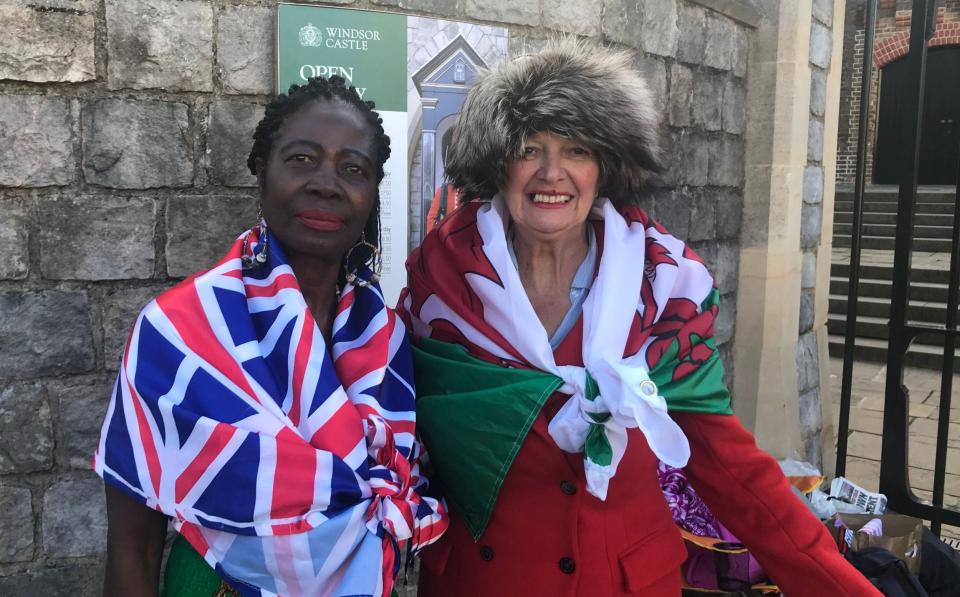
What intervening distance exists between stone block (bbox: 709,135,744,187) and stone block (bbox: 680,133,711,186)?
0.22 feet

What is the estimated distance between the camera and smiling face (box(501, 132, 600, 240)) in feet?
5.97

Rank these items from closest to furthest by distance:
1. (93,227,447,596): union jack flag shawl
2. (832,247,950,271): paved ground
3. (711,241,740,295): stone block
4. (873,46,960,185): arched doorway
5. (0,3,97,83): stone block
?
(93,227,447,596): union jack flag shawl, (0,3,97,83): stone block, (711,241,740,295): stone block, (832,247,950,271): paved ground, (873,46,960,185): arched doorway

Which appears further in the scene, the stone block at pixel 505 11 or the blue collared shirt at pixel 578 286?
the stone block at pixel 505 11

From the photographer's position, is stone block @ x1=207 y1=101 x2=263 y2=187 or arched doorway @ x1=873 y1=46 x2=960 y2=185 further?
arched doorway @ x1=873 y1=46 x2=960 y2=185

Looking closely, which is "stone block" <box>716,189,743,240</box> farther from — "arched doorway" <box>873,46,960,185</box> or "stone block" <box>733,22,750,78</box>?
"arched doorway" <box>873,46,960,185</box>

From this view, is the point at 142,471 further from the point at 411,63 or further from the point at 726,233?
the point at 726,233

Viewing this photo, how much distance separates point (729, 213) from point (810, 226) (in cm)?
75

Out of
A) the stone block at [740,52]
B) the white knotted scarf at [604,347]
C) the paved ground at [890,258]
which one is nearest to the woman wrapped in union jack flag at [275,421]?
the white knotted scarf at [604,347]

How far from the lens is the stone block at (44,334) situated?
7.66ft

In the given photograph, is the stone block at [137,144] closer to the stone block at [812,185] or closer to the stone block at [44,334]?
the stone block at [44,334]

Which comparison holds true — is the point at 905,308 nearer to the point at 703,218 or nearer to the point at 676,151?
→ the point at 703,218

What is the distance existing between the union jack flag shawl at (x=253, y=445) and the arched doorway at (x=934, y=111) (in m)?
14.6

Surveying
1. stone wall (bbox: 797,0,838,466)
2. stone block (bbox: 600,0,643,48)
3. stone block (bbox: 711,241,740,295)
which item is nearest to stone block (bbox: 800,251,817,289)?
stone wall (bbox: 797,0,838,466)

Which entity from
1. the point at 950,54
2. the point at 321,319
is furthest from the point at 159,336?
the point at 950,54
